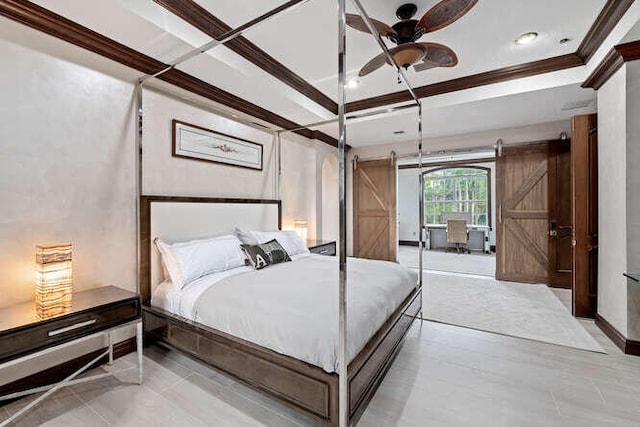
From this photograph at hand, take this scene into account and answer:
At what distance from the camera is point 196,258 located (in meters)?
2.46

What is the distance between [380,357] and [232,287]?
1161 mm

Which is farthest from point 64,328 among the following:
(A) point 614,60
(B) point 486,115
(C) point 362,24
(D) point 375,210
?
(D) point 375,210

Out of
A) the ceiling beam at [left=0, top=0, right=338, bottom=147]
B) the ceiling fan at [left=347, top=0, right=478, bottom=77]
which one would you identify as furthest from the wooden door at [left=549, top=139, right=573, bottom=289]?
the ceiling beam at [left=0, top=0, right=338, bottom=147]

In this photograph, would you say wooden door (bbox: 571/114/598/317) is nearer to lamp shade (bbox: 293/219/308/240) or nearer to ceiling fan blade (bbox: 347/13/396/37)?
ceiling fan blade (bbox: 347/13/396/37)

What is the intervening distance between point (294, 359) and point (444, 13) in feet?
7.72

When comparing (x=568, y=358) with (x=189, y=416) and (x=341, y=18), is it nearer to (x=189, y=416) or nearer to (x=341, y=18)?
(x=189, y=416)

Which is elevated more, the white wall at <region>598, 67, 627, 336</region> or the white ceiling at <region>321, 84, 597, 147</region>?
the white ceiling at <region>321, 84, 597, 147</region>

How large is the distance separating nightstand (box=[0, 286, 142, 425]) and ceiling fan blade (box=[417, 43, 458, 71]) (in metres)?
2.86

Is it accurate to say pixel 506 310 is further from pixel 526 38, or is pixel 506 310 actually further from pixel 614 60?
pixel 526 38

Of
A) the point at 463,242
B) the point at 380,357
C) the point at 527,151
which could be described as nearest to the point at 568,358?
the point at 380,357

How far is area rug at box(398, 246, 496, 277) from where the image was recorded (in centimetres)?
569

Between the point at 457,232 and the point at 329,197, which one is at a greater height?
the point at 329,197

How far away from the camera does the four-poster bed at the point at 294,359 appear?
1455 millimetres

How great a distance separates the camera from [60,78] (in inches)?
A: 81.5
